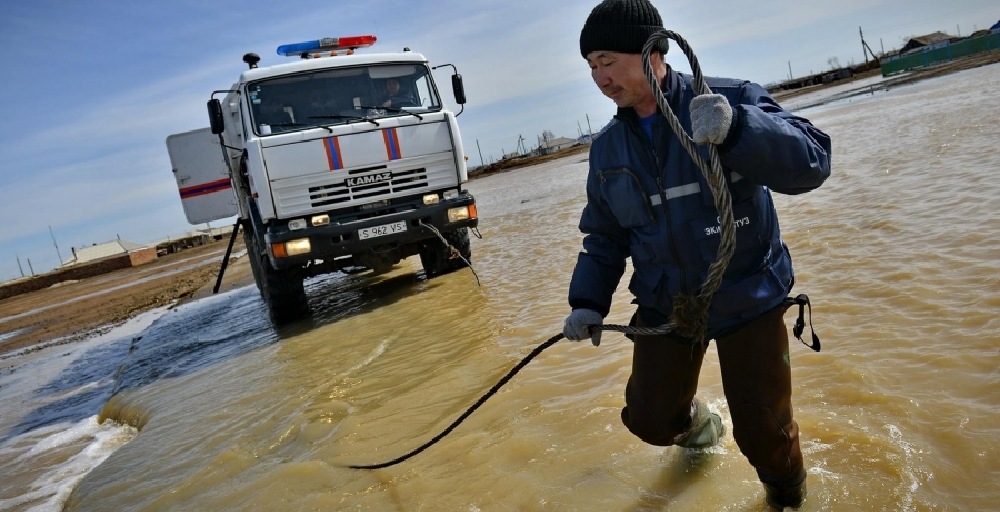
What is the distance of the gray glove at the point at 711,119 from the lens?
184 centimetres

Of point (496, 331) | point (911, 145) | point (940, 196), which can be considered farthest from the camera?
point (911, 145)

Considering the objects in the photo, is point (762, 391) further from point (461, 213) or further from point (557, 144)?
point (557, 144)

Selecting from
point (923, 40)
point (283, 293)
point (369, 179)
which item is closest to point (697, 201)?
point (369, 179)

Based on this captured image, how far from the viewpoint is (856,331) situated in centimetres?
366

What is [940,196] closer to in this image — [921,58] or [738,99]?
[738,99]

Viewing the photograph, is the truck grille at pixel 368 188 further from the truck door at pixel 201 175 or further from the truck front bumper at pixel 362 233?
the truck door at pixel 201 175

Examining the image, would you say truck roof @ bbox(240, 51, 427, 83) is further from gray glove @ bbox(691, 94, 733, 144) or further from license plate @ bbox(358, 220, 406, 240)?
gray glove @ bbox(691, 94, 733, 144)

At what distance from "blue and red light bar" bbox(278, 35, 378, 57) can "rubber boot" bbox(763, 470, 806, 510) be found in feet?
24.1

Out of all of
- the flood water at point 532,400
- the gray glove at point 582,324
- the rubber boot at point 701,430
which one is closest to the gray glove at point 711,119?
the gray glove at point 582,324

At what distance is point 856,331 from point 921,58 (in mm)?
52991

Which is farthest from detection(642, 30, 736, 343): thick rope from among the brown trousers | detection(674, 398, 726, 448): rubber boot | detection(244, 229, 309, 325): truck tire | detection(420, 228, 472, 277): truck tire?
detection(244, 229, 309, 325): truck tire

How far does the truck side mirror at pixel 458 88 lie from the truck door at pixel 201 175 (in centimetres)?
527

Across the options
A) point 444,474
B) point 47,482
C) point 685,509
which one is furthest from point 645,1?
point 47,482

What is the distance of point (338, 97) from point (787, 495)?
21.1 ft
